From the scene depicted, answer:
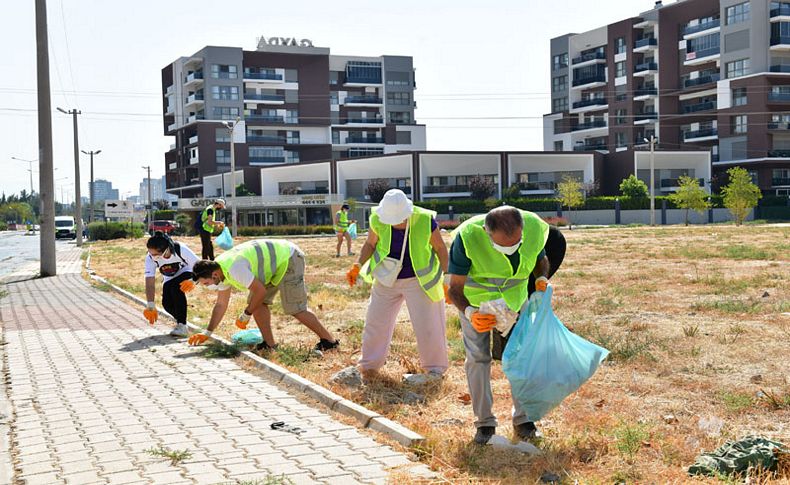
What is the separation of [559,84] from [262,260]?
3539 inches

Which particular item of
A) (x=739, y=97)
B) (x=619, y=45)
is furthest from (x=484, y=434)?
(x=619, y=45)

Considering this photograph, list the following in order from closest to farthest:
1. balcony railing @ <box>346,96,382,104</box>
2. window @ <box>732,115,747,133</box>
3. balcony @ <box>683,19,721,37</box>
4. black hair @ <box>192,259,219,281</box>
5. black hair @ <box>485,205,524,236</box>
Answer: black hair @ <box>485,205,524,236</box> < black hair @ <box>192,259,219,281</box> < window @ <box>732,115,747,133</box> < balcony @ <box>683,19,721,37</box> < balcony railing @ <box>346,96,382,104</box>

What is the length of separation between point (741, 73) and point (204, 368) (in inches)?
2960

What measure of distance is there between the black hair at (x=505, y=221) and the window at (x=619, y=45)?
3300 inches

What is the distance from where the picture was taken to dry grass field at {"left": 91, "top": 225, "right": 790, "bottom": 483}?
4723 millimetres

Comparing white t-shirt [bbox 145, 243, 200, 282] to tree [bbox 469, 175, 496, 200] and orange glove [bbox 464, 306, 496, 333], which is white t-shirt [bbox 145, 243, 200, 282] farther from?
tree [bbox 469, 175, 496, 200]

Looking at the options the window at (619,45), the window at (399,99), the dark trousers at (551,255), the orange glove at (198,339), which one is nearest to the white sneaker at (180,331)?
the orange glove at (198,339)

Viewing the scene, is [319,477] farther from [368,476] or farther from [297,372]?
[297,372]

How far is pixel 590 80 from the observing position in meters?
86.9

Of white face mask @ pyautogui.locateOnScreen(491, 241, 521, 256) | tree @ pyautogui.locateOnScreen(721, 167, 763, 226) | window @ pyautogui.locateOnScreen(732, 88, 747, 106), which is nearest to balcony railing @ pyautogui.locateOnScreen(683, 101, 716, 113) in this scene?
window @ pyautogui.locateOnScreen(732, 88, 747, 106)

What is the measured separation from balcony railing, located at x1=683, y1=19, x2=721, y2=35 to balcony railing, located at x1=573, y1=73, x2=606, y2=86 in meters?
10.2

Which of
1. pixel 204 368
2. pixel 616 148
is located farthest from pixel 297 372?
pixel 616 148

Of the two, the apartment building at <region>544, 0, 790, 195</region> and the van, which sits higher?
the apartment building at <region>544, 0, 790, 195</region>

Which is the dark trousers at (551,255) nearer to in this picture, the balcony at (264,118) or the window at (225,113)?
the balcony at (264,118)
